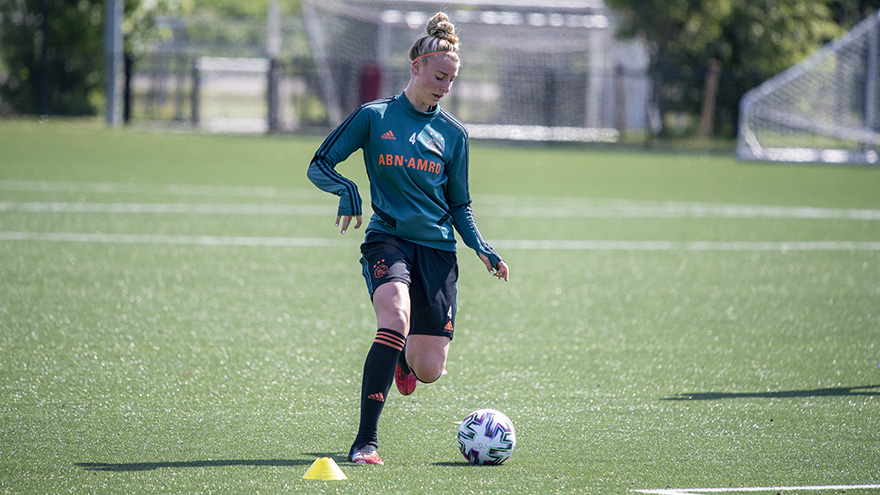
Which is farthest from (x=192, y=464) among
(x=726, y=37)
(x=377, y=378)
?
(x=726, y=37)

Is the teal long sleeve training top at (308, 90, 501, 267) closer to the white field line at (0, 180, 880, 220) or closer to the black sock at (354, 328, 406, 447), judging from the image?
the black sock at (354, 328, 406, 447)

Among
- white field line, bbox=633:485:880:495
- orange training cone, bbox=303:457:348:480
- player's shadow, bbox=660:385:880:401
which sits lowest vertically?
player's shadow, bbox=660:385:880:401

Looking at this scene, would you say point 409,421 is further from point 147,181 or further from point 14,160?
point 14,160

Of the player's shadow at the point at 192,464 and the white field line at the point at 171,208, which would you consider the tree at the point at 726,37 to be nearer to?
the white field line at the point at 171,208

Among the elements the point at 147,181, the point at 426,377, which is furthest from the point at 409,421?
the point at 147,181

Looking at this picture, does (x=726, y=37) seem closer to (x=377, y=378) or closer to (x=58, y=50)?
(x=58, y=50)

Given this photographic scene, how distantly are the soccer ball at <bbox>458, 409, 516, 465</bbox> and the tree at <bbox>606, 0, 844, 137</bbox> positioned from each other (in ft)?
95.8

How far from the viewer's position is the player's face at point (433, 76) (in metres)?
4.60

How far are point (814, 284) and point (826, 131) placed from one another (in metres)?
17.5

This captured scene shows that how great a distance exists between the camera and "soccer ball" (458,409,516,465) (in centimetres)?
435

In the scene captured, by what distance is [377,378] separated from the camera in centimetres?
441

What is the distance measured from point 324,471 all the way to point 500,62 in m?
33.3

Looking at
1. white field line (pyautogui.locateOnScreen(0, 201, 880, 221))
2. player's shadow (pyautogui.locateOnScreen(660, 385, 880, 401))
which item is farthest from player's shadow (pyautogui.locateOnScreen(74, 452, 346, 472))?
white field line (pyautogui.locateOnScreen(0, 201, 880, 221))

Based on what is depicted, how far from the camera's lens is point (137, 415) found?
495cm
